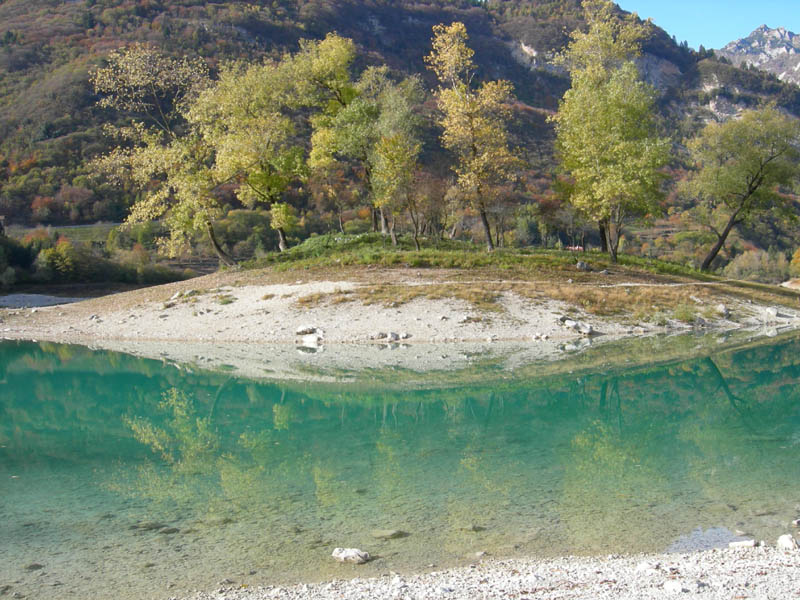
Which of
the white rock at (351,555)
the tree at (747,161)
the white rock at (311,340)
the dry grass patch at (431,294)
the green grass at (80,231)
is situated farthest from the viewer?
the green grass at (80,231)

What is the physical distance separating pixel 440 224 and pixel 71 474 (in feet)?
137

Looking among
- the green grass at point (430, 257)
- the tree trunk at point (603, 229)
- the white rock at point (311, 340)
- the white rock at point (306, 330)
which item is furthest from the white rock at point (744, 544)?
the tree trunk at point (603, 229)

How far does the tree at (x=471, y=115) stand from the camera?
1304 inches

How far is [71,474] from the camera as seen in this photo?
1230 cm

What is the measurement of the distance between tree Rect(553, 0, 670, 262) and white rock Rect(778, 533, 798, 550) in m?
27.4

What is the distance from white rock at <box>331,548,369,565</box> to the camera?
26.1ft

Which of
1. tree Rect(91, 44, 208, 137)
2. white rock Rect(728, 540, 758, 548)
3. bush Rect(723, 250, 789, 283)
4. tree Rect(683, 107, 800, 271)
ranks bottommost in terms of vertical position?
bush Rect(723, 250, 789, 283)

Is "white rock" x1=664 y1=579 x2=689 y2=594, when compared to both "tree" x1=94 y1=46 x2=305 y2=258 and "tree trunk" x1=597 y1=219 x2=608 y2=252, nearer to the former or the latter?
"tree" x1=94 y1=46 x2=305 y2=258

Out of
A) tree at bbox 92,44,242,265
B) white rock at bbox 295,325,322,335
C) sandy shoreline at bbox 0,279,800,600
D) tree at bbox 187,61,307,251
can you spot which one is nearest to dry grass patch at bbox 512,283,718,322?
sandy shoreline at bbox 0,279,800,600

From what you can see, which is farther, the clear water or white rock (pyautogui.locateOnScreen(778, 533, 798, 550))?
the clear water

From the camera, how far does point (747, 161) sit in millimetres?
39312

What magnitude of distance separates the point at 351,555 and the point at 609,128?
107 ft

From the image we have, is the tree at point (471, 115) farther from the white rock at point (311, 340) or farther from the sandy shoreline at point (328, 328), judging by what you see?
the white rock at point (311, 340)

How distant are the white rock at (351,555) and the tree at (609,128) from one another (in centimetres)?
2883
